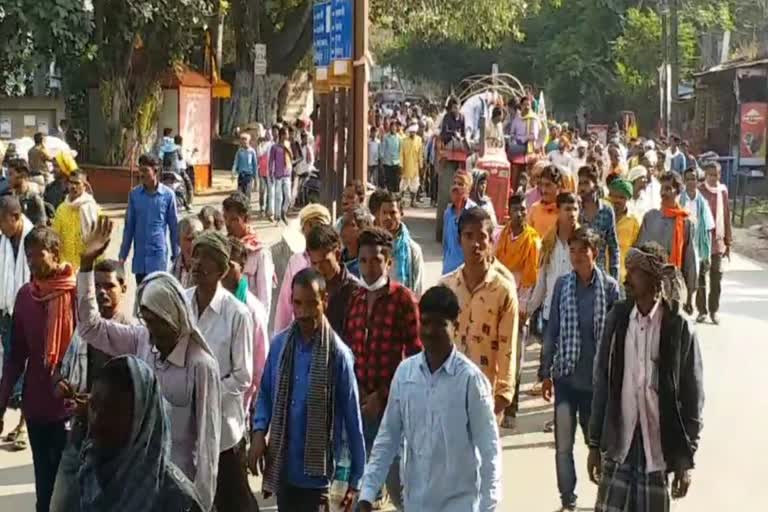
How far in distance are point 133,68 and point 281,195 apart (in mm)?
5196

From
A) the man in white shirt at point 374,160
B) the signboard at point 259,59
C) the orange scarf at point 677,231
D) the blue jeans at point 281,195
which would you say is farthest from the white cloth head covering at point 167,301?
the signboard at point 259,59

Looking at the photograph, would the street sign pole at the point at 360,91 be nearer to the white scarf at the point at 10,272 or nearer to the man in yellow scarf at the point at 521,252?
the man in yellow scarf at the point at 521,252

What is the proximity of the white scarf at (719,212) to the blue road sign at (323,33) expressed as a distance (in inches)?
176

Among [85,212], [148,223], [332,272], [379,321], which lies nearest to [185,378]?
[379,321]

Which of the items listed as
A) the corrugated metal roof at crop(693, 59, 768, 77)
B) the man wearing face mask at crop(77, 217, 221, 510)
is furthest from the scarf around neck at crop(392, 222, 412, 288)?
the corrugated metal roof at crop(693, 59, 768, 77)

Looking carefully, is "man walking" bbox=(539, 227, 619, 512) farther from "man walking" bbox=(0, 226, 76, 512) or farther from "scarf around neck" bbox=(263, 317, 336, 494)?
"man walking" bbox=(0, 226, 76, 512)

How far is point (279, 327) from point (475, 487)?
9.13ft

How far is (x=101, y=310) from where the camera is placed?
5.70 metres

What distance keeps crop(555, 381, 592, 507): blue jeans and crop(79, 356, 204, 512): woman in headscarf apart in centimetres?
378

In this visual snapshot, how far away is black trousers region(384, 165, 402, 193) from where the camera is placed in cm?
2680

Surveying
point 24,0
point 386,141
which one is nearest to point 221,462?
point 24,0

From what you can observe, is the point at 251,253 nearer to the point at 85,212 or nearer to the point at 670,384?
the point at 85,212

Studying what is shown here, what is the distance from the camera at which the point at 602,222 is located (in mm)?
9195

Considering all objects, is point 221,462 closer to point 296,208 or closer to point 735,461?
point 735,461
